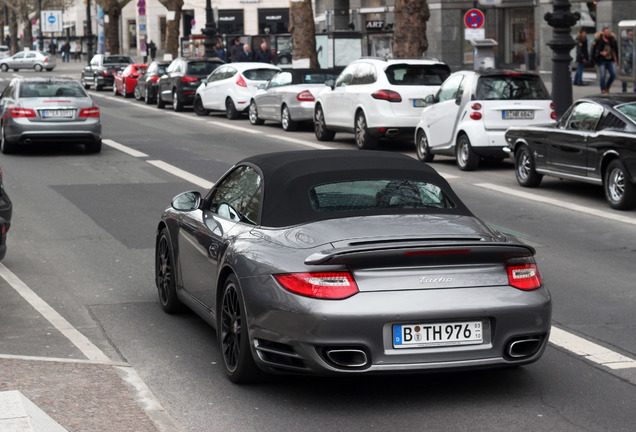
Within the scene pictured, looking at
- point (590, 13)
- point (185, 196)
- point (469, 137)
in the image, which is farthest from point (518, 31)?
point (185, 196)

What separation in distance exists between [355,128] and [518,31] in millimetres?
29135

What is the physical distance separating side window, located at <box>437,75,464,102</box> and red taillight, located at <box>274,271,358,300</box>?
13573 millimetres

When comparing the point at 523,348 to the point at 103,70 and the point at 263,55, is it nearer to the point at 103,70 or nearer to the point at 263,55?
the point at 263,55

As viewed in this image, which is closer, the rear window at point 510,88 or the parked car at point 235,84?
the rear window at point 510,88

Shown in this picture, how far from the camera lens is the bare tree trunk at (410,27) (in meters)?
29.4

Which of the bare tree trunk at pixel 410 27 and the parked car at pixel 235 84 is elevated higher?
the bare tree trunk at pixel 410 27

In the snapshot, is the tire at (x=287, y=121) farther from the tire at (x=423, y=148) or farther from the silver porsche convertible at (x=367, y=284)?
the silver porsche convertible at (x=367, y=284)

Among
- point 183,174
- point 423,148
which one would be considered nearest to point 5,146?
point 183,174

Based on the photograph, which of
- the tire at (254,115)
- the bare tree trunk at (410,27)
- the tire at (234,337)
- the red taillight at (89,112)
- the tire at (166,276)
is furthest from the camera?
the tire at (254,115)

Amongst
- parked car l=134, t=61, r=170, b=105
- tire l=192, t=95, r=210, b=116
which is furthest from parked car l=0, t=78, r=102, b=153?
parked car l=134, t=61, r=170, b=105

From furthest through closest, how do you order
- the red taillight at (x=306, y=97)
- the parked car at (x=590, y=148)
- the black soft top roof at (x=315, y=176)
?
the red taillight at (x=306, y=97) < the parked car at (x=590, y=148) < the black soft top roof at (x=315, y=176)

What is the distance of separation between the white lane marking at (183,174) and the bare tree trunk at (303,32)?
1734 centimetres

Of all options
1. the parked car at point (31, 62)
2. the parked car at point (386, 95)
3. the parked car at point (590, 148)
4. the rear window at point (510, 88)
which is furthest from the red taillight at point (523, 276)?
the parked car at point (31, 62)

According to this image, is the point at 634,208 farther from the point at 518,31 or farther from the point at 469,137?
the point at 518,31
